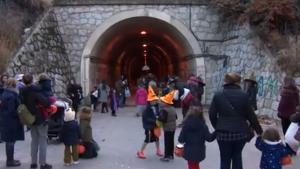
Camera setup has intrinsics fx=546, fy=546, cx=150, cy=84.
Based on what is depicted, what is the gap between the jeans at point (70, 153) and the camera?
9.73 metres

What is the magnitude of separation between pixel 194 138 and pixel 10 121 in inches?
134

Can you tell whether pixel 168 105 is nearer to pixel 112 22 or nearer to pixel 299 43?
pixel 299 43

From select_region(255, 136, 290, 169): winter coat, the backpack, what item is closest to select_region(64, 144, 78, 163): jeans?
the backpack

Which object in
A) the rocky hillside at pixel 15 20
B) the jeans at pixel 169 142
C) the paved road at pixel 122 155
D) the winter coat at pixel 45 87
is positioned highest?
the rocky hillside at pixel 15 20

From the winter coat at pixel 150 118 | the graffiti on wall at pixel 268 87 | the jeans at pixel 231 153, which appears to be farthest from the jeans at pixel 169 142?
the graffiti on wall at pixel 268 87

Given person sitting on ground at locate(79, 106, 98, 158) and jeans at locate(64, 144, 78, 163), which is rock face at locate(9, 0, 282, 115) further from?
jeans at locate(64, 144, 78, 163)

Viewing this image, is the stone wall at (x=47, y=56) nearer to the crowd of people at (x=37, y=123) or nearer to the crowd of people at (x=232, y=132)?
the crowd of people at (x=37, y=123)

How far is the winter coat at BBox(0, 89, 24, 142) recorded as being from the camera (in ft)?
31.1

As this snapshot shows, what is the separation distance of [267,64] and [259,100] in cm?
130

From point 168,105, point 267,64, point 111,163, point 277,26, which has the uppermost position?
point 277,26

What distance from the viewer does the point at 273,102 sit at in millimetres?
17391

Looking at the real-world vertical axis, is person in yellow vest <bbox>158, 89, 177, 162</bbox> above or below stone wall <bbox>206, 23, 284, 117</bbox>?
below

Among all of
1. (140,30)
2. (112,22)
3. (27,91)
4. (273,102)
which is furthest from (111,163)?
(140,30)

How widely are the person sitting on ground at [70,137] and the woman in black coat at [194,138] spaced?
8.14 ft
